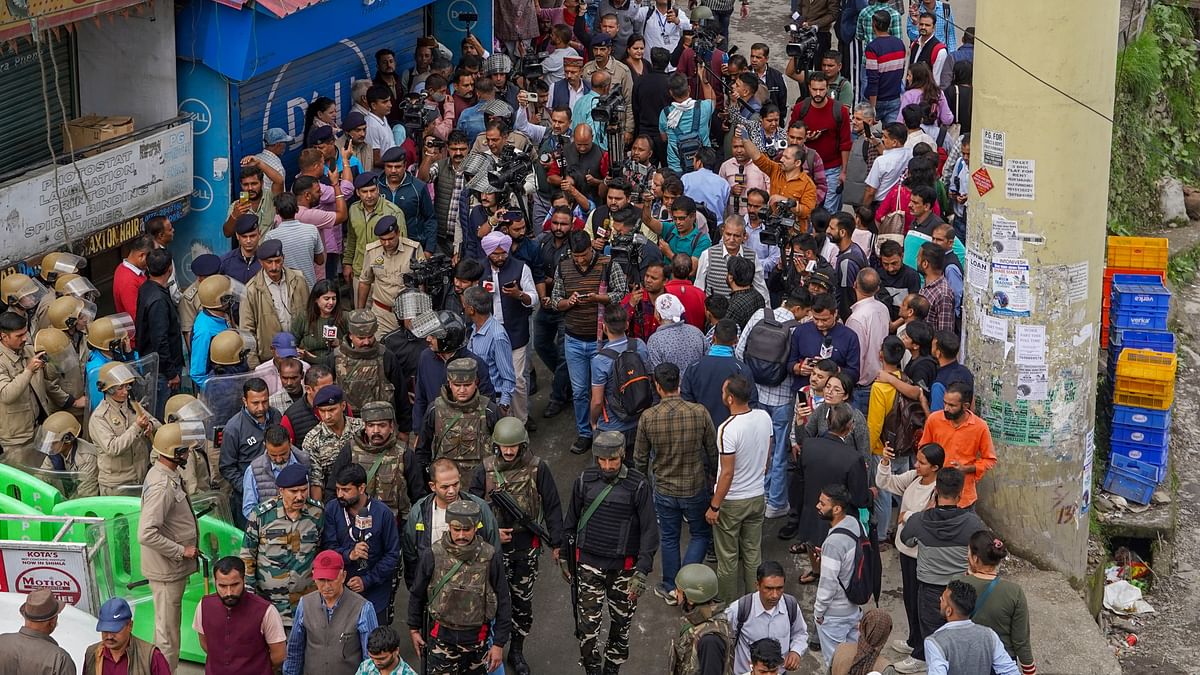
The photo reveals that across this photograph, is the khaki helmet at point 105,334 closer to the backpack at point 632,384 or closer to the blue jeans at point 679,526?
A: the backpack at point 632,384

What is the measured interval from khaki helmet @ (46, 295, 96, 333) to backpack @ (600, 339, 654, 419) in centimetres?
348

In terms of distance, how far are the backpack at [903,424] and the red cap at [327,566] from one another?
3731 millimetres

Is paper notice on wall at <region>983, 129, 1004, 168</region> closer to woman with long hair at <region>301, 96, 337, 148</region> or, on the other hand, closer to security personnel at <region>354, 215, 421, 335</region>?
security personnel at <region>354, 215, 421, 335</region>

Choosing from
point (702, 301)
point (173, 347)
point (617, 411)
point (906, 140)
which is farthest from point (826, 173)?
point (173, 347)

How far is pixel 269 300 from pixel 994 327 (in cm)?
486

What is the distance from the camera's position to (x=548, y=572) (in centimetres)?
1074

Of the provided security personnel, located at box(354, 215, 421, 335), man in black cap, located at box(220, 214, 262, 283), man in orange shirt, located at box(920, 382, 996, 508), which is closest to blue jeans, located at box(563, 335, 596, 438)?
security personnel, located at box(354, 215, 421, 335)

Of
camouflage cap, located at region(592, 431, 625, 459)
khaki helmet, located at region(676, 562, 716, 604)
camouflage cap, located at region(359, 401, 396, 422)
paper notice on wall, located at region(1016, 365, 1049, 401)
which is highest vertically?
camouflage cap, located at region(359, 401, 396, 422)

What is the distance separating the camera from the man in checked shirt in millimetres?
9688

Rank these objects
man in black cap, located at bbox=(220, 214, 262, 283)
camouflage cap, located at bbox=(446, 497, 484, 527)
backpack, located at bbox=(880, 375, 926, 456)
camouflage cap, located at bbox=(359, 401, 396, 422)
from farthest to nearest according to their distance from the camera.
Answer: man in black cap, located at bbox=(220, 214, 262, 283) < backpack, located at bbox=(880, 375, 926, 456) < camouflage cap, located at bbox=(359, 401, 396, 422) < camouflage cap, located at bbox=(446, 497, 484, 527)

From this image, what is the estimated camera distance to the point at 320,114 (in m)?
13.5

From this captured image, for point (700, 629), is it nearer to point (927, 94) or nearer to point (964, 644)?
point (964, 644)

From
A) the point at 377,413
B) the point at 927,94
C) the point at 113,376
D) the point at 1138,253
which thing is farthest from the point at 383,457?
the point at 1138,253

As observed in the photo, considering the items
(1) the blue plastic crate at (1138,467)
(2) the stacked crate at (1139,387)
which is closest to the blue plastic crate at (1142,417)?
(2) the stacked crate at (1139,387)
